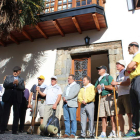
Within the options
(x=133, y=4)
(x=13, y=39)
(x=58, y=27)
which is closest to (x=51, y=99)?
(x=58, y=27)

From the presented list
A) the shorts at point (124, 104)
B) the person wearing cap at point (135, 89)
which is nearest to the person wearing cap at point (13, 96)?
the shorts at point (124, 104)

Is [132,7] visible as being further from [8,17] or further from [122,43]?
[8,17]

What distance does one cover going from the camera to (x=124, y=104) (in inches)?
155

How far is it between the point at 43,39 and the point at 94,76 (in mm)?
4526

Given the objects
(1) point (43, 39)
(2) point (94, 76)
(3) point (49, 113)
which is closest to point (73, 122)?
(3) point (49, 113)

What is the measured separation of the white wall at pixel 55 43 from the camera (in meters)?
6.47

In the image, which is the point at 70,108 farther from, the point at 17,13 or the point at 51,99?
the point at 17,13

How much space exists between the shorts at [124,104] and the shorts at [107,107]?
16 centimetres

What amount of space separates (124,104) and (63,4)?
15.2 ft

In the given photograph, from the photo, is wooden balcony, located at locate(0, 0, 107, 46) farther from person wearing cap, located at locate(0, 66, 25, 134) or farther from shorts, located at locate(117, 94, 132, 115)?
shorts, located at locate(117, 94, 132, 115)

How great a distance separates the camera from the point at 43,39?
763 centimetres

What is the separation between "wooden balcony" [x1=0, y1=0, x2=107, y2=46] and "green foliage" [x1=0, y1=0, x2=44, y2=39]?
336mm

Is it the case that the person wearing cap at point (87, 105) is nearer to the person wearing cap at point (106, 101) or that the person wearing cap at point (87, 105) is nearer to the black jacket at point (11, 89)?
the person wearing cap at point (106, 101)

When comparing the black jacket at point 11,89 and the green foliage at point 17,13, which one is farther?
the green foliage at point 17,13
